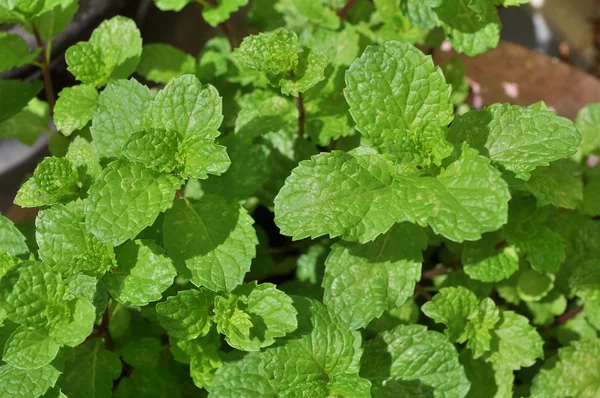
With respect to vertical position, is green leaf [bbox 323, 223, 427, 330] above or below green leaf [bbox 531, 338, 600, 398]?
above

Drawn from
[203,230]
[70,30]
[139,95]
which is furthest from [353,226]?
[70,30]

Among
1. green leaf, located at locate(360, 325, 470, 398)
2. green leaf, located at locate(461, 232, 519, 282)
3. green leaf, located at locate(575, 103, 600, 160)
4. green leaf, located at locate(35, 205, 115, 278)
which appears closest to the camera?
green leaf, located at locate(35, 205, 115, 278)

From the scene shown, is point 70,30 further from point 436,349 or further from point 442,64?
point 436,349

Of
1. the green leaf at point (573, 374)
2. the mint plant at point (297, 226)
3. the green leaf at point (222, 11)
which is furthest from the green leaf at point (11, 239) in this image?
the green leaf at point (573, 374)

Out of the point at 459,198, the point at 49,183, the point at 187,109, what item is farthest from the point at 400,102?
the point at 49,183

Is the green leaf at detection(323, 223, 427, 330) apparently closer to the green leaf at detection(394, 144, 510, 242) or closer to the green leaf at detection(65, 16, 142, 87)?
the green leaf at detection(394, 144, 510, 242)

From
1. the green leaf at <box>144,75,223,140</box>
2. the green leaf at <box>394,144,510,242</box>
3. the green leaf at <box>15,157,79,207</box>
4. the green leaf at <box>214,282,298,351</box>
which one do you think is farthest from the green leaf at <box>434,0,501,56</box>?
the green leaf at <box>15,157,79,207</box>
